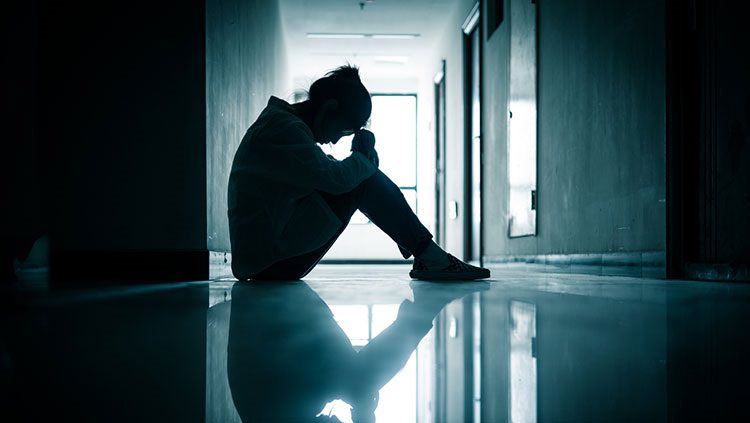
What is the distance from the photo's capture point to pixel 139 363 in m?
0.64

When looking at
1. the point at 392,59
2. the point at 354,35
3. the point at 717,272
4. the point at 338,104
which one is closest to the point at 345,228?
the point at 338,104

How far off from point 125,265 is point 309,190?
889mm

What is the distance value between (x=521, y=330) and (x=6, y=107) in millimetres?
2044

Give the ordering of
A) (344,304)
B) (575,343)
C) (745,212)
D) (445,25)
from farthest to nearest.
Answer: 1. (445,25)
2. (745,212)
3. (344,304)
4. (575,343)

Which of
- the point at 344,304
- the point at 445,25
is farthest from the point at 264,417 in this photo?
the point at 445,25

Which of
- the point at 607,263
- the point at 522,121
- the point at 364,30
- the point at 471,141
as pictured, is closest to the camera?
the point at 607,263

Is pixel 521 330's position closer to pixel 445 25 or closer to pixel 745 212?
pixel 745 212

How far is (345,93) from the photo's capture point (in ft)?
7.30

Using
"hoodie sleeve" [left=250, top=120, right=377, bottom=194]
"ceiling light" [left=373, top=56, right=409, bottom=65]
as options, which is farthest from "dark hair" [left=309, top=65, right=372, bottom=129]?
"ceiling light" [left=373, top=56, right=409, bottom=65]

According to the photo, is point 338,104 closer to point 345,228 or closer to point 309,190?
point 309,190

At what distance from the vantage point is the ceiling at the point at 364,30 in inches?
277

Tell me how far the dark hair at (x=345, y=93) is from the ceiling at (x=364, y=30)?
168 inches

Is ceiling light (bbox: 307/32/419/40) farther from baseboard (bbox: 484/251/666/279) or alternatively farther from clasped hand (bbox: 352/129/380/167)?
clasped hand (bbox: 352/129/380/167)

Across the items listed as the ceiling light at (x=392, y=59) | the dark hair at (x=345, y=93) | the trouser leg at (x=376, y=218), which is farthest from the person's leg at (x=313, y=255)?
the ceiling light at (x=392, y=59)
